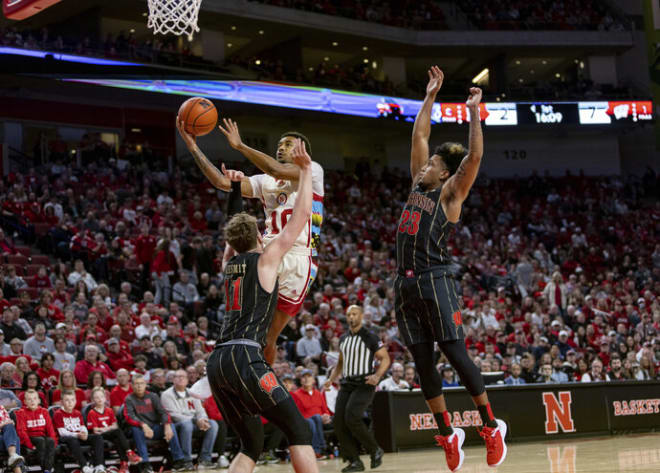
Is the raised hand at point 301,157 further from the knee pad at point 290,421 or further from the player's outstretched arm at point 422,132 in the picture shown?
the knee pad at point 290,421

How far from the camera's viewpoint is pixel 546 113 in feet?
114

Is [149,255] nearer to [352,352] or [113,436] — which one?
[113,436]

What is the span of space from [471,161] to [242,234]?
1.83 meters

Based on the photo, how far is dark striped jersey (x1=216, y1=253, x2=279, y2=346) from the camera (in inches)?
221

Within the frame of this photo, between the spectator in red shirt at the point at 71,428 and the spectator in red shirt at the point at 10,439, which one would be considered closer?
the spectator in red shirt at the point at 10,439

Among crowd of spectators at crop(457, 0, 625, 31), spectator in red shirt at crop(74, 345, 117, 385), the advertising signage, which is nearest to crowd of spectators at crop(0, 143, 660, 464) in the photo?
spectator in red shirt at crop(74, 345, 117, 385)

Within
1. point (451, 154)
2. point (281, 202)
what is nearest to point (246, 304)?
point (281, 202)

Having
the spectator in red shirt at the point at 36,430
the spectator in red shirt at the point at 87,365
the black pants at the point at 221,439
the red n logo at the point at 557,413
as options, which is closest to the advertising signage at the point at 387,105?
the spectator in red shirt at the point at 87,365

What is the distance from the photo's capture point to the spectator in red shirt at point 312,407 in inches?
557

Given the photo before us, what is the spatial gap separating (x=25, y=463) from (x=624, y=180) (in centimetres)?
3095

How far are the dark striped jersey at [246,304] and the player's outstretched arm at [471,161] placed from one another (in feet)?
5.75

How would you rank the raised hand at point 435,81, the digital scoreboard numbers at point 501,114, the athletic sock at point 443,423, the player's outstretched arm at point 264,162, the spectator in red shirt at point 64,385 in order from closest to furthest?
the player's outstretched arm at point 264,162, the athletic sock at point 443,423, the raised hand at point 435,81, the spectator in red shirt at point 64,385, the digital scoreboard numbers at point 501,114

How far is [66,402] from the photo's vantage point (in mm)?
11859

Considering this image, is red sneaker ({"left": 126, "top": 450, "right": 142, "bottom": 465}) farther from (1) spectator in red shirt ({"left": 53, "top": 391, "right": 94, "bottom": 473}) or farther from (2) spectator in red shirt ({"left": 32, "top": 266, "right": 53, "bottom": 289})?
(2) spectator in red shirt ({"left": 32, "top": 266, "right": 53, "bottom": 289})
